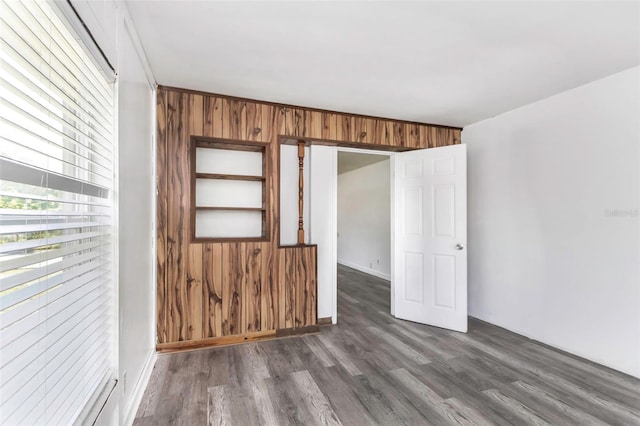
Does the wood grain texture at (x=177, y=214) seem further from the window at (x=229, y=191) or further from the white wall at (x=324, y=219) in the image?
the white wall at (x=324, y=219)

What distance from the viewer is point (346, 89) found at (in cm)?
279

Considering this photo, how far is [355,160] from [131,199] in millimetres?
4815

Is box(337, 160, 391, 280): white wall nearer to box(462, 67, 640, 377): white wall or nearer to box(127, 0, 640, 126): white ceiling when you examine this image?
box(462, 67, 640, 377): white wall

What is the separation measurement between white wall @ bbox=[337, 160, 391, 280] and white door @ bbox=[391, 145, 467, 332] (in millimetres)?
2119

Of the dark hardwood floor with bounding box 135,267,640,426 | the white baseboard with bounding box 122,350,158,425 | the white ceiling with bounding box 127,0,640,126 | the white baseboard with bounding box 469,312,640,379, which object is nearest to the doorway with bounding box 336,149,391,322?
the white baseboard with bounding box 469,312,640,379

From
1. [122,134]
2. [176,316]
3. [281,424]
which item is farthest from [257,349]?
[122,134]

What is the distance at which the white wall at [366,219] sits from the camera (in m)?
6.07

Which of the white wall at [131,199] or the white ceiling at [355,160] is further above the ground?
the white ceiling at [355,160]

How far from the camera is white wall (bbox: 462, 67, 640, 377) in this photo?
2.44 meters

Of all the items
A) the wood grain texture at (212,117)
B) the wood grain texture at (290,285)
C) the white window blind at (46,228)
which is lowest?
the wood grain texture at (290,285)

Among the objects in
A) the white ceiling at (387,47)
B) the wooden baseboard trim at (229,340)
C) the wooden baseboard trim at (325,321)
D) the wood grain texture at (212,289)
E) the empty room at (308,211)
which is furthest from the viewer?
the wooden baseboard trim at (325,321)

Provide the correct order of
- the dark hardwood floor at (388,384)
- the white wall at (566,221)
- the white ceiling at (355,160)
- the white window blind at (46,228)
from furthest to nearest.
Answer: the white ceiling at (355,160), the white wall at (566,221), the dark hardwood floor at (388,384), the white window blind at (46,228)

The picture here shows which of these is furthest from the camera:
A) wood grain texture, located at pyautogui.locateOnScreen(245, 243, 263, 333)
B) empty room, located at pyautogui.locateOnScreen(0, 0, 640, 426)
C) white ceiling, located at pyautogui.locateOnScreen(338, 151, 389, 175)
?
white ceiling, located at pyautogui.locateOnScreen(338, 151, 389, 175)

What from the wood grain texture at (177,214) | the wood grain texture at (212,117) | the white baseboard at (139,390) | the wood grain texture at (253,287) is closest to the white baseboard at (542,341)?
the wood grain texture at (253,287)
